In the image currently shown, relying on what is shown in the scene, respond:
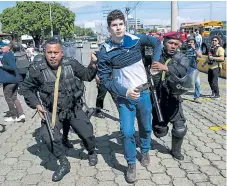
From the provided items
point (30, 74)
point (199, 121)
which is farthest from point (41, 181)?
point (199, 121)

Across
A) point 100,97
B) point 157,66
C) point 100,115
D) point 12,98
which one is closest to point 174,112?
point 157,66

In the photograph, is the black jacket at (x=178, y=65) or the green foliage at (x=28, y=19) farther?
the green foliage at (x=28, y=19)

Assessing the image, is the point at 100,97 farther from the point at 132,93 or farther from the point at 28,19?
the point at 28,19

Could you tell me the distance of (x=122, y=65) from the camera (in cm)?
316

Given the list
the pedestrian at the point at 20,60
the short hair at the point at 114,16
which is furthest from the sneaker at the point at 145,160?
the pedestrian at the point at 20,60

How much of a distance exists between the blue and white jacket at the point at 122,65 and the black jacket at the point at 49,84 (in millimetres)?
308

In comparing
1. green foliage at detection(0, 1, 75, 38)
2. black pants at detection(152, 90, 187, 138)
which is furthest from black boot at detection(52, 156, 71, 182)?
green foliage at detection(0, 1, 75, 38)

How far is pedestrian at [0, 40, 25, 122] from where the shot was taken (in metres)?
5.59

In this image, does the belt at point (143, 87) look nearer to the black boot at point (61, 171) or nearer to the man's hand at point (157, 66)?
the man's hand at point (157, 66)

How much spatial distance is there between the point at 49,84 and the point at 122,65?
0.94 metres

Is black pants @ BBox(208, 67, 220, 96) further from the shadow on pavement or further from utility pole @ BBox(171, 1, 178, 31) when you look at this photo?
utility pole @ BBox(171, 1, 178, 31)

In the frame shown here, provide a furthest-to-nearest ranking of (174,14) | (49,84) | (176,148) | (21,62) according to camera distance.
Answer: (174,14)
(21,62)
(176,148)
(49,84)

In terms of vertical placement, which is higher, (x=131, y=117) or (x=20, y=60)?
(x=20, y=60)

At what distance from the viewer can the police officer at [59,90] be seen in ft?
11.1
